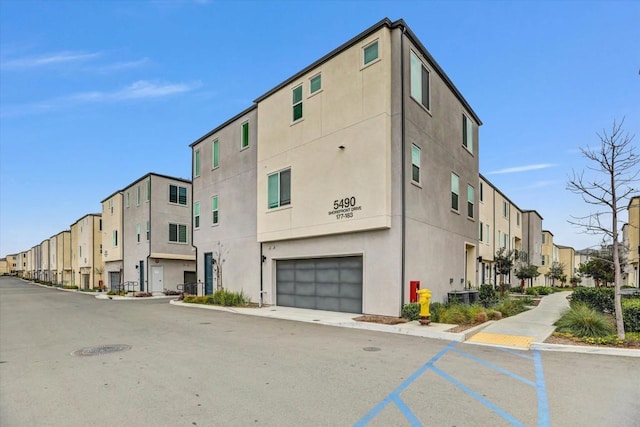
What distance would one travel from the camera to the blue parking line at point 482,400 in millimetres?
4777

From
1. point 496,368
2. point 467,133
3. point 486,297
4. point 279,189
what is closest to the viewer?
point 496,368

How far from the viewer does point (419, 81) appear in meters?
15.3

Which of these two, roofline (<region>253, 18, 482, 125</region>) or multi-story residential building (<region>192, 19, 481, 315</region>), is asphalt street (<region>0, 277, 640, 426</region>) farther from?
roofline (<region>253, 18, 482, 125</region>)

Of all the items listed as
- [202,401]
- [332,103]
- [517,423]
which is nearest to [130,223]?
[332,103]

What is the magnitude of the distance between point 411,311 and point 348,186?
16.2 ft

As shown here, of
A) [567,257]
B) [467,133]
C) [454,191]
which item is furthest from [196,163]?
[567,257]

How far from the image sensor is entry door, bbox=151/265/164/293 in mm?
32750

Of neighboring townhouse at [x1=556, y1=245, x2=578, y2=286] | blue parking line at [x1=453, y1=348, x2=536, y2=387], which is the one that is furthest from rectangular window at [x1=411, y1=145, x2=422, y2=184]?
neighboring townhouse at [x1=556, y1=245, x2=578, y2=286]

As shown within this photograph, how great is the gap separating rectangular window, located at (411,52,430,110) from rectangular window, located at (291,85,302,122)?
4924 millimetres

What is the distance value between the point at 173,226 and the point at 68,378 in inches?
1107

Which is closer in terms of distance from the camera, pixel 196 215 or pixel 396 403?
pixel 396 403

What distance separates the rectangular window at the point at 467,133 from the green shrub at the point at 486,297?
23.1ft

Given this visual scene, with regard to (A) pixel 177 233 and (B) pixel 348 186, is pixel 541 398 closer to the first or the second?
(B) pixel 348 186

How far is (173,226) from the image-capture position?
3356 cm
